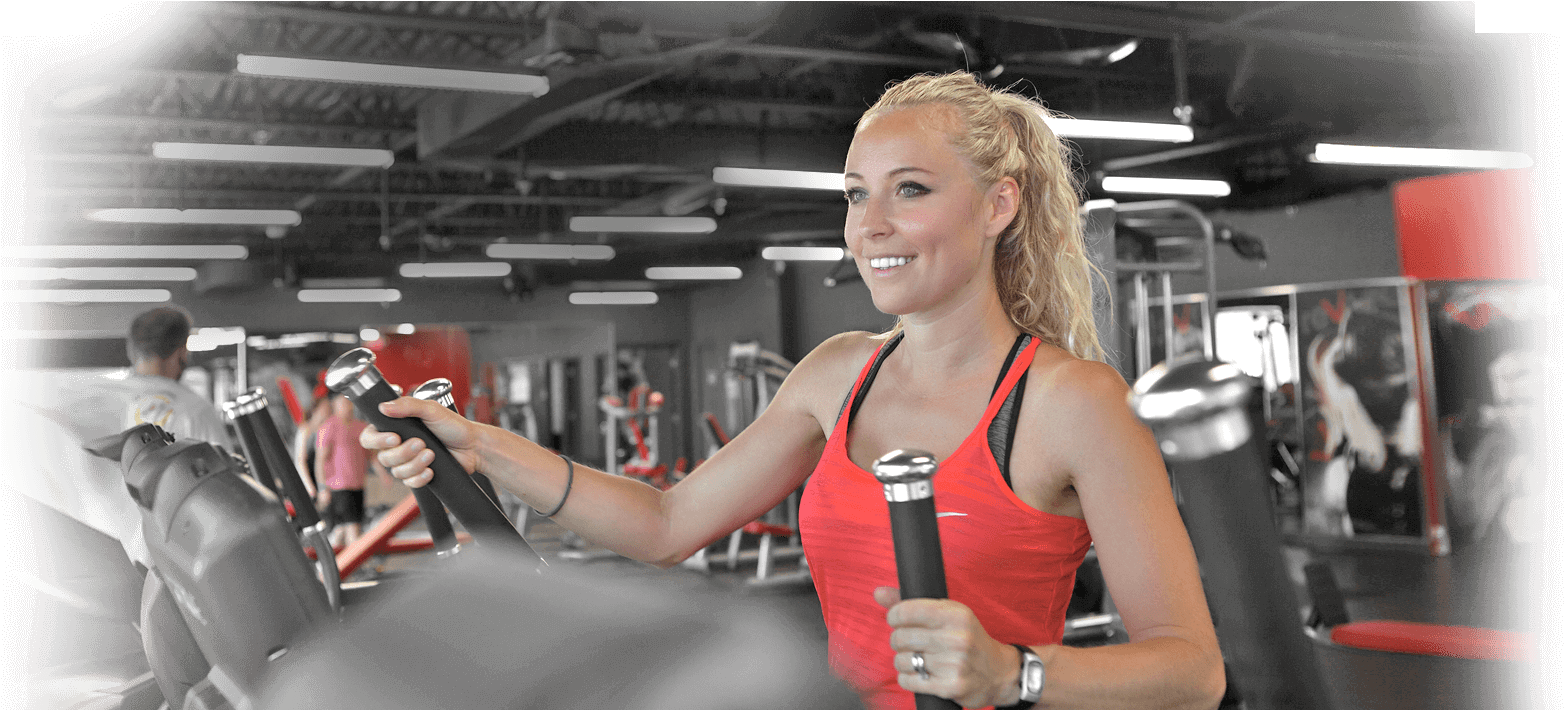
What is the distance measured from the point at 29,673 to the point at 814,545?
3.47 ft

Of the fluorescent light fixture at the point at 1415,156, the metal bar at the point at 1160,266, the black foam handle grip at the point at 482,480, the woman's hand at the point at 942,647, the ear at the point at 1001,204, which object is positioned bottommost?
the woman's hand at the point at 942,647

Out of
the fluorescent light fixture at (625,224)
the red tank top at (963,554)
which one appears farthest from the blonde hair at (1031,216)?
the fluorescent light fixture at (625,224)

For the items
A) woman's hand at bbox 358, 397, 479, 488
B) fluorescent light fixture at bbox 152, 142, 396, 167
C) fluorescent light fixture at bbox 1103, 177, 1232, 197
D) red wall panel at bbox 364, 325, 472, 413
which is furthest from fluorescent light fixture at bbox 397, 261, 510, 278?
woman's hand at bbox 358, 397, 479, 488

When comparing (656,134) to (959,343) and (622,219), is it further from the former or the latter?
(959,343)

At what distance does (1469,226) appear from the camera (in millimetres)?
8172

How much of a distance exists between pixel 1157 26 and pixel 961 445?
686 cm

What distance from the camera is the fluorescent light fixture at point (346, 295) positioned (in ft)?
53.8

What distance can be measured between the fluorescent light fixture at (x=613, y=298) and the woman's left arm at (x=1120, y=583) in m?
17.6

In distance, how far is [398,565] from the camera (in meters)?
8.90

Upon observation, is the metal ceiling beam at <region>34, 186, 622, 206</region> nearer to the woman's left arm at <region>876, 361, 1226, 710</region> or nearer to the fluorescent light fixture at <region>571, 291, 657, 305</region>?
the fluorescent light fixture at <region>571, 291, 657, 305</region>

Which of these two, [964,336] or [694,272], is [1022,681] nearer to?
[964,336]

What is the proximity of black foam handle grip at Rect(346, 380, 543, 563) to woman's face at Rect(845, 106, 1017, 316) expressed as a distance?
0.48 metres

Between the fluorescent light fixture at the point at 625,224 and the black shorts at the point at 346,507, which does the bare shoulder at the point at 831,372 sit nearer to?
the black shorts at the point at 346,507

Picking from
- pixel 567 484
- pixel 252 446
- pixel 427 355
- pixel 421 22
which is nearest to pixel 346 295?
pixel 427 355
